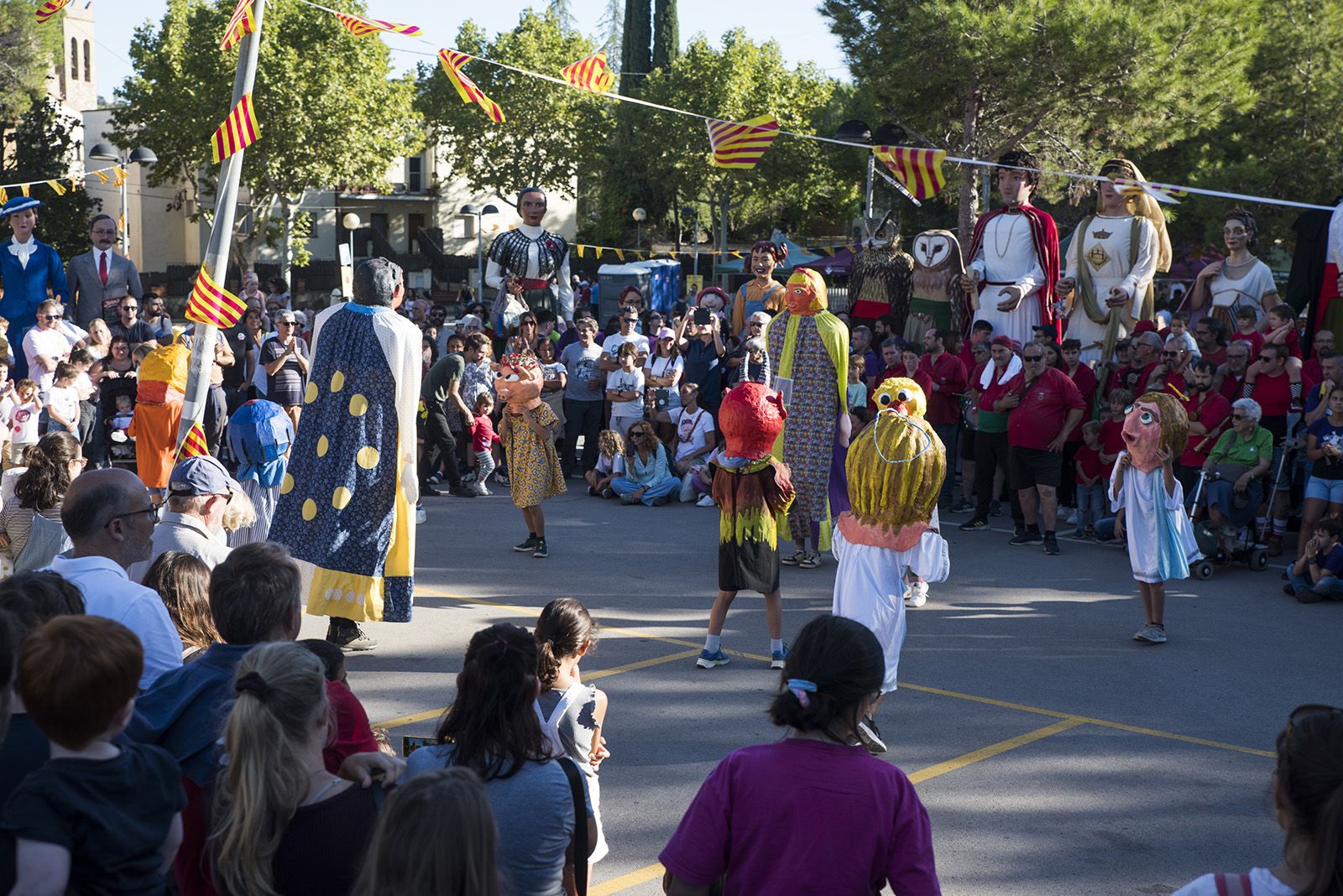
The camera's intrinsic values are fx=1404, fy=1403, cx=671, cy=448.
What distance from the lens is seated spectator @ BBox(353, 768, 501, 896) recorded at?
2451 millimetres

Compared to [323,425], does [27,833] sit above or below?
below

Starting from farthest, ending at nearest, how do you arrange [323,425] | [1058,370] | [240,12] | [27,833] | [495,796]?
[1058,370], [240,12], [323,425], [495,796], [27,833]

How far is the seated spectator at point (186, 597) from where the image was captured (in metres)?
4.55

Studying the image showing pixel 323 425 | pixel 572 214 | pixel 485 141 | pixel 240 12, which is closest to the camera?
pixel 323 425

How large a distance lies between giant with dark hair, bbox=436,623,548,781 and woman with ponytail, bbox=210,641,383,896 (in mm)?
294

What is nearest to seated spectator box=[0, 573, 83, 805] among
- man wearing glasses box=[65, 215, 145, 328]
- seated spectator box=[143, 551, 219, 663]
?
seated spectator box=[143, 551, 219, 663]

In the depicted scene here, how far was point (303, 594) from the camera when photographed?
25.9 ft

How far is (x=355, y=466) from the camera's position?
7559 millimetres

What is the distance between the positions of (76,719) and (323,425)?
494 centimetres

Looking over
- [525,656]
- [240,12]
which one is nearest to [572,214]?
[240,12]

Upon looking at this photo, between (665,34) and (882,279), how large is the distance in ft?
146

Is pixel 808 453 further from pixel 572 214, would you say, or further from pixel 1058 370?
pixel 572 214

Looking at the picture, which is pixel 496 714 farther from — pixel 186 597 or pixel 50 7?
pixel 50 7

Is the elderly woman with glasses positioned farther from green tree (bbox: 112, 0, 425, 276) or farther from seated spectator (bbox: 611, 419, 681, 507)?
green tree (bbox: 112, 0, 425, 276)
